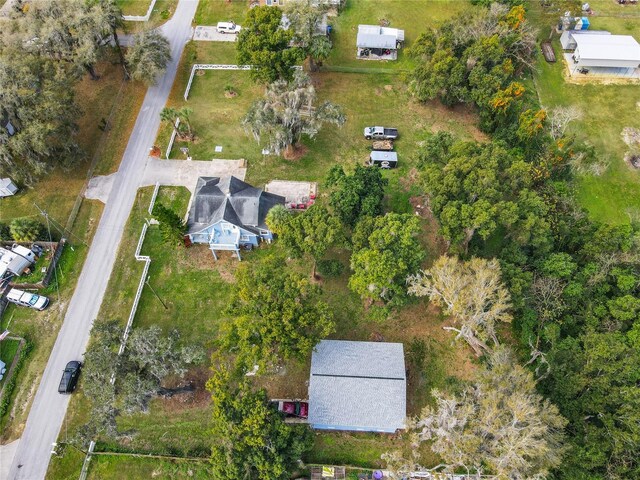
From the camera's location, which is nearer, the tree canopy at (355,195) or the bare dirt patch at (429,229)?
the tree canopy at (355,195)

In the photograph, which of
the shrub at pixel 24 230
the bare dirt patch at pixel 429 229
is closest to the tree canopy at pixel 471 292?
the bare dirt patch at pixel 429 229

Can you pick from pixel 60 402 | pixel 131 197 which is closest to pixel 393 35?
pixel 131 197

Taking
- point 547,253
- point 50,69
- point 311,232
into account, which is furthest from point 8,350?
point 547,253

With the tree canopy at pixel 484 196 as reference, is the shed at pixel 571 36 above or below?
above

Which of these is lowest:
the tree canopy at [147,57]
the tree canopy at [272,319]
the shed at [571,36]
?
the tree canopy at [272,319]

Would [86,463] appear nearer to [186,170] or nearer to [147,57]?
[186,170]

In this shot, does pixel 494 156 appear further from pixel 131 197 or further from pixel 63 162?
pixel 63 162

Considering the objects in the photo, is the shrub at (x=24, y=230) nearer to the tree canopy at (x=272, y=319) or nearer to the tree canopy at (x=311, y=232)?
the tree canopy at (x=272, y=319)
